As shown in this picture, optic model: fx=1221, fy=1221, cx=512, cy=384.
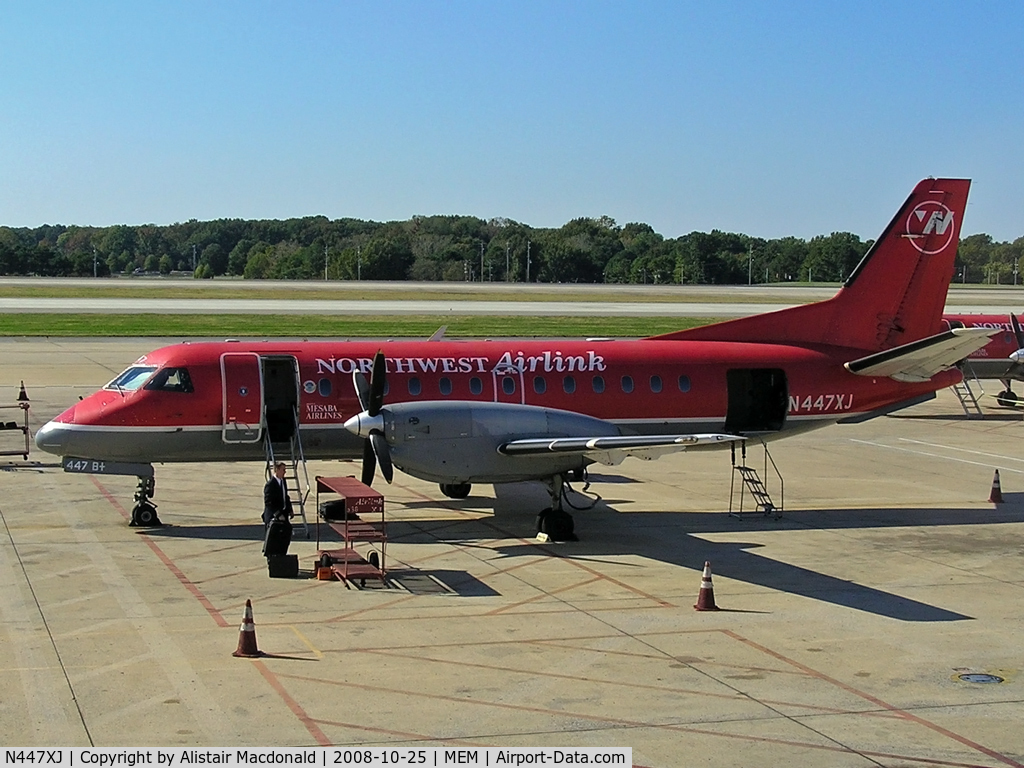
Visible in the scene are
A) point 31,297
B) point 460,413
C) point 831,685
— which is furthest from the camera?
point 31,297

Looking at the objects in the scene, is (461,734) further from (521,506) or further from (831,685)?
(521,506)

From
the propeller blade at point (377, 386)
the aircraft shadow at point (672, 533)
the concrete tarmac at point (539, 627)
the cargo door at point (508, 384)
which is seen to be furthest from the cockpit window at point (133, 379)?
the cargo door at point (508, 384)

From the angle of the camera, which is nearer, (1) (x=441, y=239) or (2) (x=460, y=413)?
(2) (x=460, y=413)

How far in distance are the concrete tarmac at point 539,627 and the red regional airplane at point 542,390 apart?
1.54 m

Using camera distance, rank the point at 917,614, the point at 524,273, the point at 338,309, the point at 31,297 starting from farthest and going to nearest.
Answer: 1. the point at 524,273
2. the point at 31,297
3. the point at 338,309
4. the point at 917,614

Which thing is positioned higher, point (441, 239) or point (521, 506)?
point (441, 239)

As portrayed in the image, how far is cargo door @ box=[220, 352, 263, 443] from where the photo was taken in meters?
21.8

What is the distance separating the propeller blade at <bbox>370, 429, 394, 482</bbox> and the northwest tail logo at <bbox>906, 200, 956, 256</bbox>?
12462 mm

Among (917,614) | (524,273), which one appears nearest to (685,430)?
(917,614)

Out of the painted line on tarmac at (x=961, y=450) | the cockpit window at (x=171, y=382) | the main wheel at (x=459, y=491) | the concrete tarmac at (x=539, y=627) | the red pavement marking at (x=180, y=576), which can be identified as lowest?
the red pavement marking at (x=180, y=576)

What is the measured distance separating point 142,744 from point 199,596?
5.76 metres

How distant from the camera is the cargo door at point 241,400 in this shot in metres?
21.8

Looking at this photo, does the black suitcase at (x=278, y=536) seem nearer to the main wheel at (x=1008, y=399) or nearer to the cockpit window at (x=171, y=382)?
the cockpit window at (x=171, y=382)

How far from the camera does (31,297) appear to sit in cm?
10188
